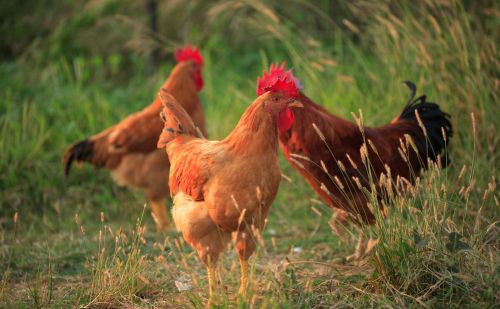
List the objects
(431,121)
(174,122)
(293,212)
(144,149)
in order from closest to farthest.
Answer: (174,122) < (431,121) < (144,149) < (293,212)

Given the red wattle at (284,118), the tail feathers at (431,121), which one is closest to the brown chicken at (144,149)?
the tail feathers at (431,121)

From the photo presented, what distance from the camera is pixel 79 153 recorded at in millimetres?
5844

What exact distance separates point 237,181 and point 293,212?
2.48 m

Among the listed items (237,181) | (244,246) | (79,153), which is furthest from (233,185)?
(79,153)

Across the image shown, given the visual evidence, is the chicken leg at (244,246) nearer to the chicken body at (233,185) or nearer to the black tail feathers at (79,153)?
the chicken body at (233,185)

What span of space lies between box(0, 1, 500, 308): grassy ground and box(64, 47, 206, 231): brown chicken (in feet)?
1.19

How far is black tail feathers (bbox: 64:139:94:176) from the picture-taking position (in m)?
5.83

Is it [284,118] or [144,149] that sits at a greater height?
[284,118]

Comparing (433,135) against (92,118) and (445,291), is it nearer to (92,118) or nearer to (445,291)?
(445,291)

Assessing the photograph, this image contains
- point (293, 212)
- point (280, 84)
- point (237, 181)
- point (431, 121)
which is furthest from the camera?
point (293, 212)

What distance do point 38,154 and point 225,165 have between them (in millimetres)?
3486

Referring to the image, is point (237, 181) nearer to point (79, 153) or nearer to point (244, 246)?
point (244, 246)

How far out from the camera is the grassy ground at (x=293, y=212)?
336cm

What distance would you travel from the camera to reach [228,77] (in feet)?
29.1
